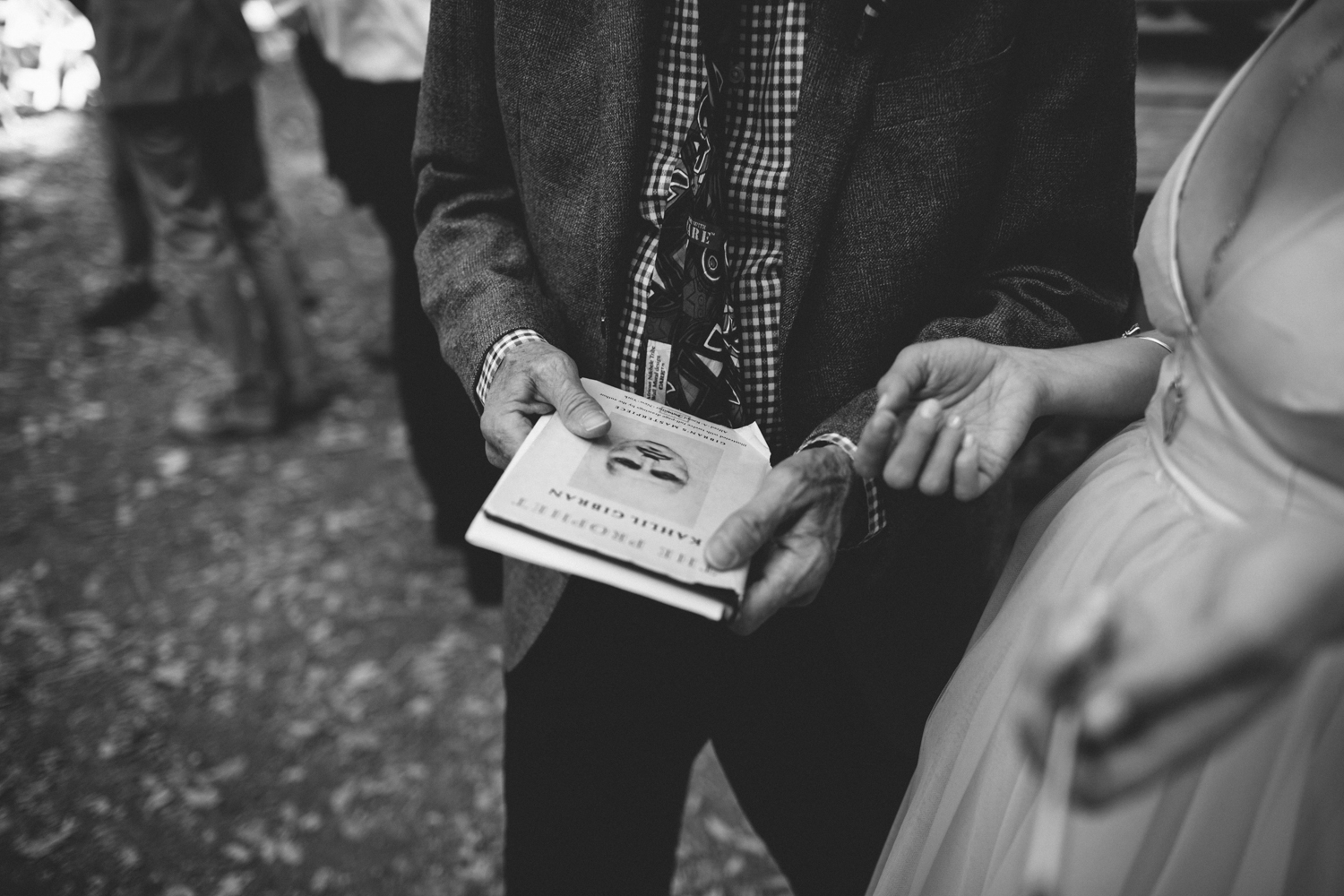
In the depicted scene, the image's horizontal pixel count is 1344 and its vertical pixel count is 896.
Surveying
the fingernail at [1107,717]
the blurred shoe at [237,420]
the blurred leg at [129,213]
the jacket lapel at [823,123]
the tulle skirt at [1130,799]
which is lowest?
the blurred shoe at [237,420]

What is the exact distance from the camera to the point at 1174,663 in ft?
1.82

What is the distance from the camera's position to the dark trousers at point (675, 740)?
1.33m

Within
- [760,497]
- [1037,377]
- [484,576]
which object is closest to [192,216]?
[484,576]

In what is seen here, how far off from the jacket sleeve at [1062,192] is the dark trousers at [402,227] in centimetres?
180

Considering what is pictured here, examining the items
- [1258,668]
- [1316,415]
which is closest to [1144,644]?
[1258,668]

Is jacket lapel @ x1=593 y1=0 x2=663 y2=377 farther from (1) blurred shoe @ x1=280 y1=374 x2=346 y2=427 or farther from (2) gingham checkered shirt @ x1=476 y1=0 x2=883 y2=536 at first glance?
(1) blurred shoe @ x1=280 y1=374 x2=346 y2=427

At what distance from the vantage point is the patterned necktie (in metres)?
1.12

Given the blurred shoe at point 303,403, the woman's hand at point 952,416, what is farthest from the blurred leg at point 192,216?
the woman's hand at point 952,416

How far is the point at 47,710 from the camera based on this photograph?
262 cm

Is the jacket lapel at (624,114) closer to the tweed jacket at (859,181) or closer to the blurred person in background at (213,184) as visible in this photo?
the tweed jacket at (859,181)

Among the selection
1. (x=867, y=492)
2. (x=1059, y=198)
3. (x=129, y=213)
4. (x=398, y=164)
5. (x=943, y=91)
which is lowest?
(x=129, y=213)

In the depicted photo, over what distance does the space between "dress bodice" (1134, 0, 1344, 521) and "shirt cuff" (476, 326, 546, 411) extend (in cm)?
79

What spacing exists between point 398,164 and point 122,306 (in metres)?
2.77

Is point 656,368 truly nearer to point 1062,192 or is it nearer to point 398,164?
point 1062,192
